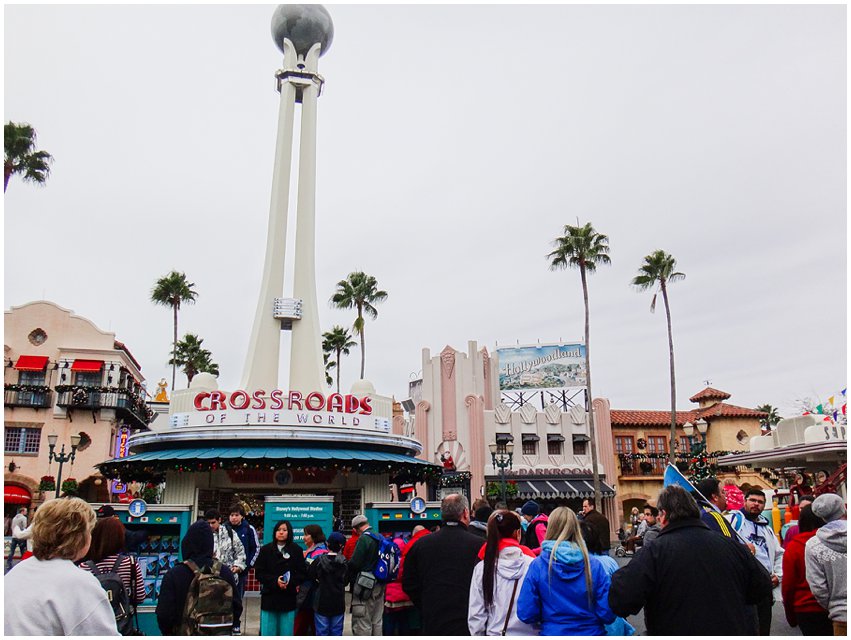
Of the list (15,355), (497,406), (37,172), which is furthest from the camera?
(497,406)

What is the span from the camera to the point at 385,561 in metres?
8.79

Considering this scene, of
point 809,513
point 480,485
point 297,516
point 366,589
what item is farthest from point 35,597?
point 480,485

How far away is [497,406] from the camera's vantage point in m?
41.2

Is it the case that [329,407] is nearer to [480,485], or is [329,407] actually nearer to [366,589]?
[366,589]

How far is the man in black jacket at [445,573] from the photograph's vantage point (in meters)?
6.15

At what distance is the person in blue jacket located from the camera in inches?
192

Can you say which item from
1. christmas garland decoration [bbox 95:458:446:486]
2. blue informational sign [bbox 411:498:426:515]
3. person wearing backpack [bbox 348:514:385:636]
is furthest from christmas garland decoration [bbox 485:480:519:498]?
person wearing backpack [bbox 348:514:385:636]

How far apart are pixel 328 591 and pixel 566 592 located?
4332mm

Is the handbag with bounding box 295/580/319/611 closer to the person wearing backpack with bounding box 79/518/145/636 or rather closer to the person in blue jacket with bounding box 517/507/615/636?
the person wearing backpack with bounding box 79/518/145/636

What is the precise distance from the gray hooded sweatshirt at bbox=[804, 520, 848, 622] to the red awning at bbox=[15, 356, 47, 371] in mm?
37430

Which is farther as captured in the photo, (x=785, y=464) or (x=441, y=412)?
(x=441, y=412)

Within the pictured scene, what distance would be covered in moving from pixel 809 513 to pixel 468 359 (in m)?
35.3

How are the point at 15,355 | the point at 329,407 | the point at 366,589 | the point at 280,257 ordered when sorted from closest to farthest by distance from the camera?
the point at 366,589 → the point at 329,407 → the point at 280,257 → the point at 15,355

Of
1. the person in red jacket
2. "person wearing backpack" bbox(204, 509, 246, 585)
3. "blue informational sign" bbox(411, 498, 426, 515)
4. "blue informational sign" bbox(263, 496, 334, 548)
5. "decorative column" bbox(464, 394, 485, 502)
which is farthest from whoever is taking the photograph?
"decorative column" bbox(464, 394, 485, 502)
